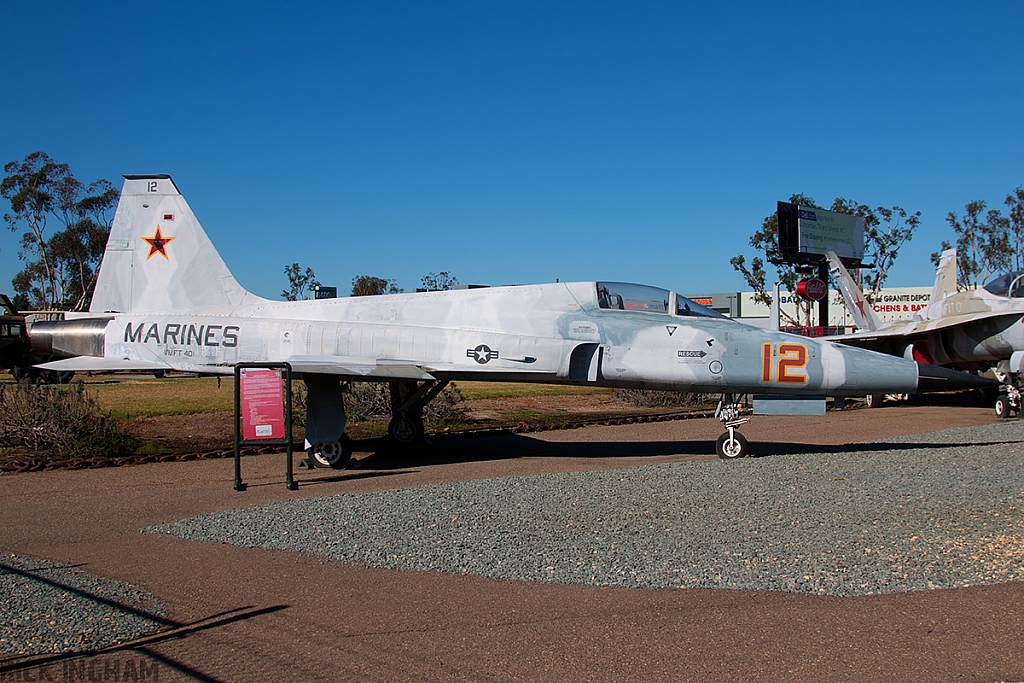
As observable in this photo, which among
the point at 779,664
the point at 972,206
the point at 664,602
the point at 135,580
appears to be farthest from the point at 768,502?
the point at 972,206

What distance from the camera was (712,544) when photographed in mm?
5891

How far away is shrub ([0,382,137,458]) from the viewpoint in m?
11.7

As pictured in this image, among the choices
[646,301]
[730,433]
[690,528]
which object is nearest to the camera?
[690,528]

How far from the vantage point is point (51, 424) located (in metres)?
11.8

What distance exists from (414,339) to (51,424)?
5837 millimetres

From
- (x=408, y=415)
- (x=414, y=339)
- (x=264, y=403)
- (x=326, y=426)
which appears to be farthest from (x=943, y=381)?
(x=264, y=403)

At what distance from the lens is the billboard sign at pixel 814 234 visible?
3766cm

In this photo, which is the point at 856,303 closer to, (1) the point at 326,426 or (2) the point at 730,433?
(2) the point at 730,433

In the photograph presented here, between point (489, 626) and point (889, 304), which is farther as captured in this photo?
point (889, 304)

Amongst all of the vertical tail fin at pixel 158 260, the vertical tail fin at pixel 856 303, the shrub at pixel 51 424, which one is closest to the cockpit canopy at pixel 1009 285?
the vertical tail fin at pixel 856 303

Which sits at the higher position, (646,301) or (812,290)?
(812,290)

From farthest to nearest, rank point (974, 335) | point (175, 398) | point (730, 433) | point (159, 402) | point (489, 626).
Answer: point (175, 398)
point (159, 402)
point (974, 335)
point (730, 433)
point (489, 626)

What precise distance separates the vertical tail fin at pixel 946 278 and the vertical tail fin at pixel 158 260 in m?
21.2

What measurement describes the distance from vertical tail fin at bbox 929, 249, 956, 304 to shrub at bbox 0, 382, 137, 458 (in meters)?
23.1
